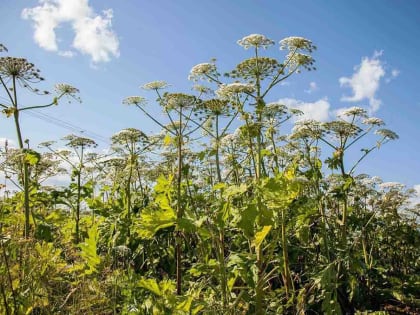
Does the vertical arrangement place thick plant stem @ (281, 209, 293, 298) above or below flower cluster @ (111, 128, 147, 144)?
below

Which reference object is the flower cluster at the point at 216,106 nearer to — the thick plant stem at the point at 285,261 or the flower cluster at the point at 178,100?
the flower cluster at the point at 178,100

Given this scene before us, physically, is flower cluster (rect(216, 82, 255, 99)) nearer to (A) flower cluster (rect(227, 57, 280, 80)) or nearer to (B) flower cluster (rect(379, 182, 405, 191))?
(A) flower cluster (rect(227, 57, 280, 80))

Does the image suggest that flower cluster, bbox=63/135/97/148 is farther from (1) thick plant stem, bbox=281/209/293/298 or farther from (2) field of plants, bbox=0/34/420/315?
(1) thick plant stem, bbox=281/209/293/298

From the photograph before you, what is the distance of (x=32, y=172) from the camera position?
7.90 m

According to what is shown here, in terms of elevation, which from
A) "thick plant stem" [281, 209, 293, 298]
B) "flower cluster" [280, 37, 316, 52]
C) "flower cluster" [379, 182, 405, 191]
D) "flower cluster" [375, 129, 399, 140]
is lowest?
"thick plant stem" [281, 209, 293, 298]

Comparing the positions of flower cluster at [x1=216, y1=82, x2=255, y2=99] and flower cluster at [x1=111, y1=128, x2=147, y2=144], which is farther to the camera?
flower cluster at [x1=111, y1=128, x2=147, y2=144]

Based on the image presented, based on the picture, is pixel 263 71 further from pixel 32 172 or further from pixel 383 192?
pixel 32 172

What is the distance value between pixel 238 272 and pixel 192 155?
3.55 metres

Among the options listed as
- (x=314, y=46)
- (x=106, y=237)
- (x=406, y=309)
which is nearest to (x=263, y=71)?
(x=314, y=46)

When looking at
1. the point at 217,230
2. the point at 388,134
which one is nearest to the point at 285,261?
the point at 217,230

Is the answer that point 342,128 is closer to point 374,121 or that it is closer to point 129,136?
point 374,121

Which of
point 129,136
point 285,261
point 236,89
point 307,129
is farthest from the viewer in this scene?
point 129,136

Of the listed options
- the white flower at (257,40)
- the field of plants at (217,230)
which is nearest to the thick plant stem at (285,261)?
the field of plants at (217,230)

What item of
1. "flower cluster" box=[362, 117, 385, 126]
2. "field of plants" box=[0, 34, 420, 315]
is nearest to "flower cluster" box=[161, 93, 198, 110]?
"field of plants" box=[0, 34, 420, 315]
